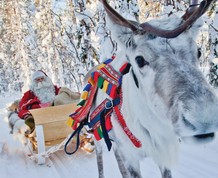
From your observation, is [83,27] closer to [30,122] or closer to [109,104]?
[30,122]

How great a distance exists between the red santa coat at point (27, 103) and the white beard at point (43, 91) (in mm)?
109

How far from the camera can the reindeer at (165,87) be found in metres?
1.34

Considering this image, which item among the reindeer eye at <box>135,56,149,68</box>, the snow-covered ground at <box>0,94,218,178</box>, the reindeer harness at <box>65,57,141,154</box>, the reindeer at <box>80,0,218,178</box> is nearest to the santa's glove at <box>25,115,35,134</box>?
the snow-covered ground at <box>0,94,218,178</box>

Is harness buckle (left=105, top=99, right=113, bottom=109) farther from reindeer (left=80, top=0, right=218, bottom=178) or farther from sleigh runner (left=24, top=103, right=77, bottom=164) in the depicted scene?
sleigh runner (left=24, top=103, right=77, bottom=164)

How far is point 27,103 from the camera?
19.9ft

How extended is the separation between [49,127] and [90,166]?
998 mm

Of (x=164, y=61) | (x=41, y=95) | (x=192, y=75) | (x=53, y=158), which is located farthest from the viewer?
(x=41, y=95)

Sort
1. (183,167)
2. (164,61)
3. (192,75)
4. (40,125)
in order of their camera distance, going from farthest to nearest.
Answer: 1. (40,125)
2. (183,167)
3. (164,61)
4. (192,75)

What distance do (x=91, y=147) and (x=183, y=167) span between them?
162 cm

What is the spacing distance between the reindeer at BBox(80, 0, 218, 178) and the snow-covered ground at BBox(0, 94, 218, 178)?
1704mm

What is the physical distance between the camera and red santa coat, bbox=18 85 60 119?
223 inches

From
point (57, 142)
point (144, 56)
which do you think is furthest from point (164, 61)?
point (57, 142)

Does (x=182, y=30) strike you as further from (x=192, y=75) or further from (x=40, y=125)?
(x=40, y=125)

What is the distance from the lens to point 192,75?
4.88 ft
